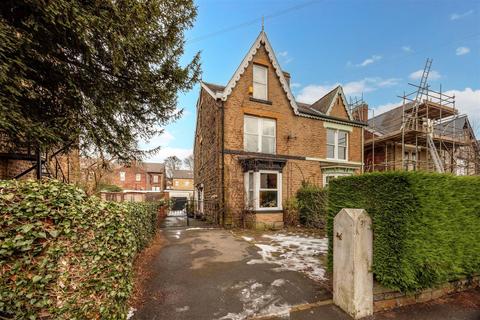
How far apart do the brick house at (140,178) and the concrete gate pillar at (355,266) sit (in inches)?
2025

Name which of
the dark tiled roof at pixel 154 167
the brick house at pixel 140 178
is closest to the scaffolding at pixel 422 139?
the brick house at pixel 140 178

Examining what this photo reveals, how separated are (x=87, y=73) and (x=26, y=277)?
5.22 metres

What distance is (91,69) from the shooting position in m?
5.61

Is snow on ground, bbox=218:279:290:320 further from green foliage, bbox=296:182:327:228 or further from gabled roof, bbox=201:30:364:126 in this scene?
gabled roof, bbox=201:30:364:126

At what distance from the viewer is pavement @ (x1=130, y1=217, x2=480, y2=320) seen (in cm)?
338

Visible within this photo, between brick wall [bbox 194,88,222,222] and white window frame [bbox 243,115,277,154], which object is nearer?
brick wall [bbox 194,88,222,222]

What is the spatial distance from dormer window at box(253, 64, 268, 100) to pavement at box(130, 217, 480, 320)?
9609 mm

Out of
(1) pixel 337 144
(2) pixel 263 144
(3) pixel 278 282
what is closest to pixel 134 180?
(2) pixel 263 144

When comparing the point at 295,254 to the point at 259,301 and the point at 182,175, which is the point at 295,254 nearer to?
the point at 259,301

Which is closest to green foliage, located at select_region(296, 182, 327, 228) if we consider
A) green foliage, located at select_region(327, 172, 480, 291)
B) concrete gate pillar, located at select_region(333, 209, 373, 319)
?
green foliage, located at select_region(327, 172, 480, 291)

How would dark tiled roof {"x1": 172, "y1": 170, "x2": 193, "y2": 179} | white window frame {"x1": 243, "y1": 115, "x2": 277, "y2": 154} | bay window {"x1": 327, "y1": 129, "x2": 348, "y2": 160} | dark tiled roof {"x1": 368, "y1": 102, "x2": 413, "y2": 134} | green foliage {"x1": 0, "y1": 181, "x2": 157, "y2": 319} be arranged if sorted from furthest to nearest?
dark tiled roof {"x1": 172, "y1": 170, "x2": 193, "y2": 179} → dark tiled roof {"x1": 368, "y1": 102, "x2": 413, "y2": 134} → bay window {"x1": 327, "y1": 129, "x2": 348, "y2": 160} → white window frame {"x1": 243, "y1": 115, "x2": 277, "y2": 154} → green foliage {"x1": 0, "y1": 181, "x2": 157, "y2": 319}

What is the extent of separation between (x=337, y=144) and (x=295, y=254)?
1097 cm

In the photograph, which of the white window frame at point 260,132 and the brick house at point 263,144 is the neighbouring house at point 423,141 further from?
the white window frame at point 260,132

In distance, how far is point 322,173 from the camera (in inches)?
569
